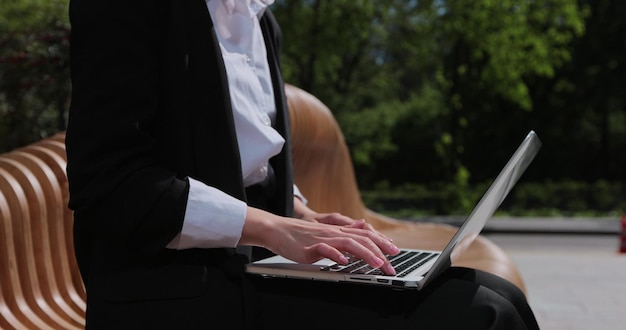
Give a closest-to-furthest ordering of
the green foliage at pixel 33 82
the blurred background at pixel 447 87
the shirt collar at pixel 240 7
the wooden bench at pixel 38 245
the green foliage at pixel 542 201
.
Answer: the shirt collar at pixel 240 7, the wooden bench at pixel 38 245, the green foliage at pixel 33 82, the blurred background at pixel 447 87, the green foliage at pixel 542 201

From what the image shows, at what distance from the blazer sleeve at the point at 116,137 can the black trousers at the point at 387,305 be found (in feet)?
0.72

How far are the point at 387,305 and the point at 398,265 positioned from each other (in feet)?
0.47

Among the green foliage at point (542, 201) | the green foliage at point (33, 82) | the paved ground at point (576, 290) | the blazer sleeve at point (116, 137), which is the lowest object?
the green foliage at point (542, 201)

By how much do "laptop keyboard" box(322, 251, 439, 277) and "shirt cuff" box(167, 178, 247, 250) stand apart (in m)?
0.17

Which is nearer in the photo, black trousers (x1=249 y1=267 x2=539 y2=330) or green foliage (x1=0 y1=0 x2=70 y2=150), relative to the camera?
black trousers (x1=249 y1=267 x2=539 y2=330)

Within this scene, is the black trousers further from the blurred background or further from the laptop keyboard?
the blurred background

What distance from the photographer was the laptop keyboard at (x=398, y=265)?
4.30 ft

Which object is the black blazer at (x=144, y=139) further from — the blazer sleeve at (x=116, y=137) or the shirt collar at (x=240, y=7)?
the shirt collar at (x=240, y=7)

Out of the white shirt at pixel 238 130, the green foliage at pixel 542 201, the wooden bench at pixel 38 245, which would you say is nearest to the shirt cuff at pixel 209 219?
the white shirt at pixel 238 130

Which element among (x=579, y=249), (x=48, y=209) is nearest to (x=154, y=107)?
(x=48, y=209)

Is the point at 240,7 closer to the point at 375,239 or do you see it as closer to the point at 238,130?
the point at 238,130

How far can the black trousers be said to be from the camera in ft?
4.17

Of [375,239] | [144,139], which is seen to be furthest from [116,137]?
[375,239]

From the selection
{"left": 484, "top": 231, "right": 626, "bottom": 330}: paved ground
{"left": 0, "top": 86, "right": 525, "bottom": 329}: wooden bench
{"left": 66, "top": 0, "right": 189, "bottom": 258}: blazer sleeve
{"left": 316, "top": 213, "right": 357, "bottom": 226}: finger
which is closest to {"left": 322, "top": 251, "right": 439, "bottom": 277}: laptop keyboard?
{"left": 316, "top": 213, "right": 357, "bottom": 226}: finger
